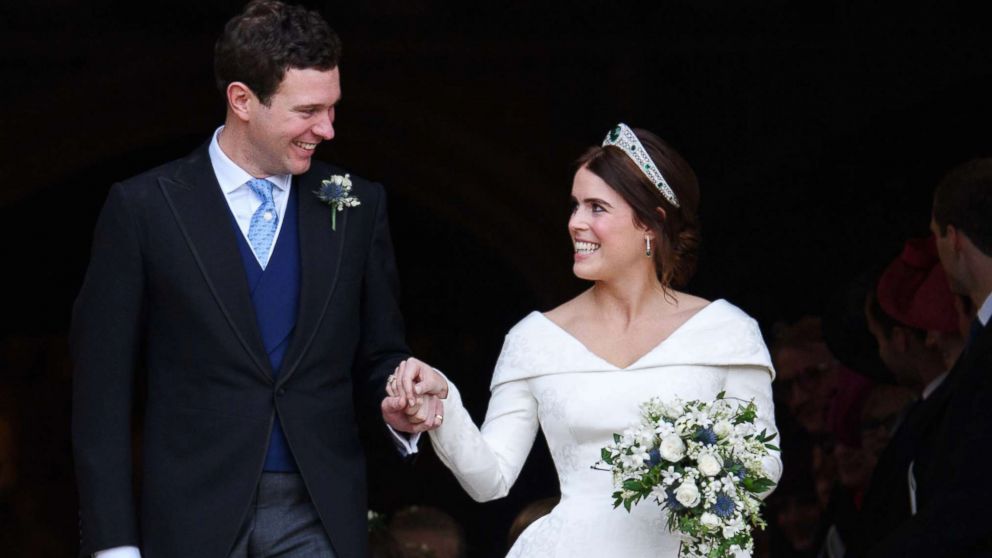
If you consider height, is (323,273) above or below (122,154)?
above

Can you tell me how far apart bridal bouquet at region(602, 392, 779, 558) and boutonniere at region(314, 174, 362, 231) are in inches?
30.5

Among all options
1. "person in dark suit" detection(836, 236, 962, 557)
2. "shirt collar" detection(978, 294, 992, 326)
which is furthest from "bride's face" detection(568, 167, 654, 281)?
"person in dark suit" detection(836, 236, 962, 557)

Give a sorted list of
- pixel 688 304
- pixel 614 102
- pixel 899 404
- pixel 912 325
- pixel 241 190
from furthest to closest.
Answer: pixel 614 102 < pixel 899 404 < pixel 912 325 < pixel 688 304 < pixel 241 190

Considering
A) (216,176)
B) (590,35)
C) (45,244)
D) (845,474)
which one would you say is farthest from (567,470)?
(45,244)

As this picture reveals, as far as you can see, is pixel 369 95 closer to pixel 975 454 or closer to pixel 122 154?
pixel 122 154

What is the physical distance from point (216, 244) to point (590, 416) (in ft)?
3.09

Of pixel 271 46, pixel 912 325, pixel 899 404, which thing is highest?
pixel 271 46

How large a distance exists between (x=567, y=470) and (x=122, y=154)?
4221 millimetres

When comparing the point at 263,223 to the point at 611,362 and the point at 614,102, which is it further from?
the point at 614,102

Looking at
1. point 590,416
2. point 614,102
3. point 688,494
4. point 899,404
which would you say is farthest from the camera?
point 614,102

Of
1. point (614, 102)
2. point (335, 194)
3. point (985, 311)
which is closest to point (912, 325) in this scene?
point (614, 102)

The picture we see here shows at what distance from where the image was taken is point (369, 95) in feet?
26.5

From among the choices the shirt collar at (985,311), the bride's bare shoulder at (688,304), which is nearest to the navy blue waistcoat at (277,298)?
the bride's bare shoulder at (688,304)

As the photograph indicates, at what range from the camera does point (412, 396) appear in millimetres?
4117
